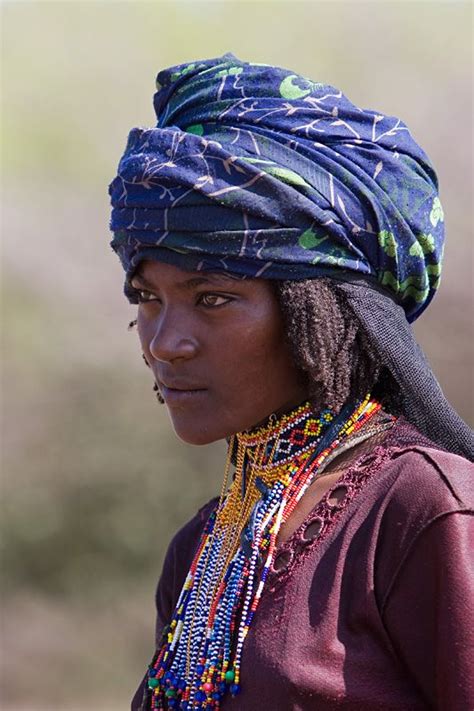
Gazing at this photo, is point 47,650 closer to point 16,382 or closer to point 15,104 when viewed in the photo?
point 16,382

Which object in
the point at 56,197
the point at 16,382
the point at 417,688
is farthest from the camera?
the point at 56,197

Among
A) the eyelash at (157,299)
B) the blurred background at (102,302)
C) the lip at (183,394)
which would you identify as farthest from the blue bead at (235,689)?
the blurred background at (102,302)

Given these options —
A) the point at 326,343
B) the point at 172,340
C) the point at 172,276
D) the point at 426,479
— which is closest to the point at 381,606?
the point at 426,479

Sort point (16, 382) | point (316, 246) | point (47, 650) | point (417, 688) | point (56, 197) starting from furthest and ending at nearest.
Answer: point (56, 197), point (16, 382), point (47, 650), point (316, 246), point (417, 688)

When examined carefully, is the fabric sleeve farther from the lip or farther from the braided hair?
the lip

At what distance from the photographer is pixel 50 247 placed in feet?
29.1

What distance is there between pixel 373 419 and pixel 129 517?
5482 millimetres

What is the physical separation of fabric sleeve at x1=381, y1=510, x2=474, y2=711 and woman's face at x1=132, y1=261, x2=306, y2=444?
22.0 inches

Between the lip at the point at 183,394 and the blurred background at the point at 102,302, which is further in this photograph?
the blurred background at the point at 102,302

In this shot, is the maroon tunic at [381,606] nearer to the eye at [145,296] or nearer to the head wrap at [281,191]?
the head wrap at [281,191]

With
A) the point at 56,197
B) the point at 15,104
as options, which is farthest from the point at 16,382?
the point at 15,104

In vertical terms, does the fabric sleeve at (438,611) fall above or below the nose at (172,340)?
below

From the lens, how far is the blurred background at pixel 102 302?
7809 millimetres

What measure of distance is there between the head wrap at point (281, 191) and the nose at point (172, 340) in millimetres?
133
